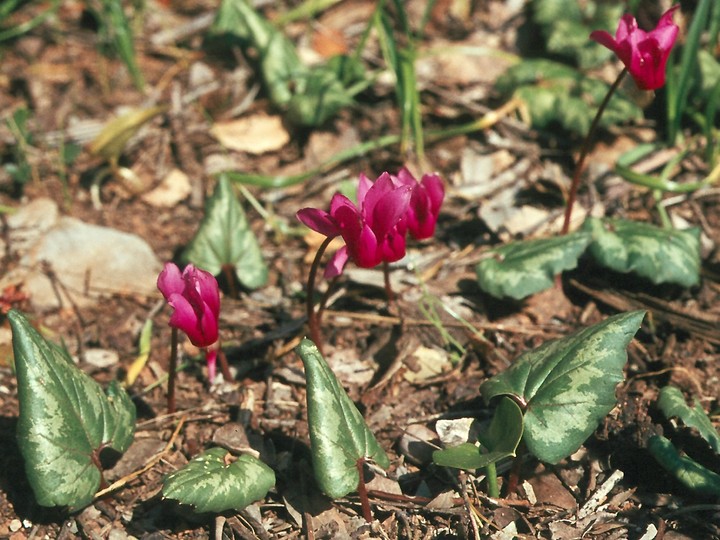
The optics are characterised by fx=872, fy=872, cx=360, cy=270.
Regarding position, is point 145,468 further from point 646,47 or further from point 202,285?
point 646,47

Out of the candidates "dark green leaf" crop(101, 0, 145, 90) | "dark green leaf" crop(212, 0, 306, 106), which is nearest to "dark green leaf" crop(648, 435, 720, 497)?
"dark green leaf" crop(212, 0, 306, 106)

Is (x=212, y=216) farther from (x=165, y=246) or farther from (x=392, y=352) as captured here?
(x=392, y=352)

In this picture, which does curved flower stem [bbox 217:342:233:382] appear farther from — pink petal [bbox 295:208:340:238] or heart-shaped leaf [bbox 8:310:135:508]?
pink petal [bbox 295:208:340:238]

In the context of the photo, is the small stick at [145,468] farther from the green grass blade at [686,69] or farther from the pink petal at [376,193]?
the green grass blade at [686,69]

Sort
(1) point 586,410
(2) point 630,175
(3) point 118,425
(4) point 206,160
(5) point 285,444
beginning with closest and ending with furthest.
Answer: (1) point 586,410 < (3) point 118,425 < (5) point 285,444 < (2) point 630,175 < (4) point 206,160

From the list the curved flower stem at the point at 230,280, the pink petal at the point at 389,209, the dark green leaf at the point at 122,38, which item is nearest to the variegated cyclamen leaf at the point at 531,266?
the pink petal at the point at 389,209

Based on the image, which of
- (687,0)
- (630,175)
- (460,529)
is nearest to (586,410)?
(460,529)
